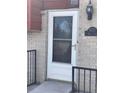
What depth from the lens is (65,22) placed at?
4.85 metres

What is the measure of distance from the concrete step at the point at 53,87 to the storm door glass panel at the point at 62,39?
0.57 meters

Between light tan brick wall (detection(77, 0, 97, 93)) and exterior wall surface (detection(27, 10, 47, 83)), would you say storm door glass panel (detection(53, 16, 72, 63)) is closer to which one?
exterior wall surface (detection(27, 10, 47, 83))

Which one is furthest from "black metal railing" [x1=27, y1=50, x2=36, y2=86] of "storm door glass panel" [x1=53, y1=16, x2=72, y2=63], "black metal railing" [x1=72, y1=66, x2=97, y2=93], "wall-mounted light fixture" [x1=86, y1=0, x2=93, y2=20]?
"wall-mounted light fixture" [x1=86, y1=0, x2=93, y2=20]

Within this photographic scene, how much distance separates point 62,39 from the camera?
4883 mm

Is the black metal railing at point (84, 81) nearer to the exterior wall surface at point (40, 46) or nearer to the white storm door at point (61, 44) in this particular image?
the white storm door at point (61, 44)

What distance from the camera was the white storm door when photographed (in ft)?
15.5

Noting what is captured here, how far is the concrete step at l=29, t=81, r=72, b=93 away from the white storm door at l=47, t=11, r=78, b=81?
183 mm

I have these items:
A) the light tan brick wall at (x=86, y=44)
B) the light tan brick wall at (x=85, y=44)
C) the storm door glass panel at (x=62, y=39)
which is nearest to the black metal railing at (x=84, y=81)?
the light tan brick wall at (x=86, y=44)

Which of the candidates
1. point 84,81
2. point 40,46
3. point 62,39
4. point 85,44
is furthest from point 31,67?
point 85,44

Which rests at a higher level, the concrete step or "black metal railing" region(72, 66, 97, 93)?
"black metal railing" region(72, 66, 97, 93)

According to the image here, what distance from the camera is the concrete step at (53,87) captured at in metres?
4.36

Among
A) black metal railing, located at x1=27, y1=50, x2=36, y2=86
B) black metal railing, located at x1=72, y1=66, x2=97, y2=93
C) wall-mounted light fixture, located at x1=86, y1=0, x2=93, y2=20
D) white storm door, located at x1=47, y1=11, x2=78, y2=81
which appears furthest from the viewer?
black metal railing, located at x1=27, y1=50, x2=36, y2=86

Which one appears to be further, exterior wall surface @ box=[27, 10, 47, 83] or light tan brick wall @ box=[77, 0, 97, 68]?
exterior wall surface @ box=[27, 10, 47, 83]
